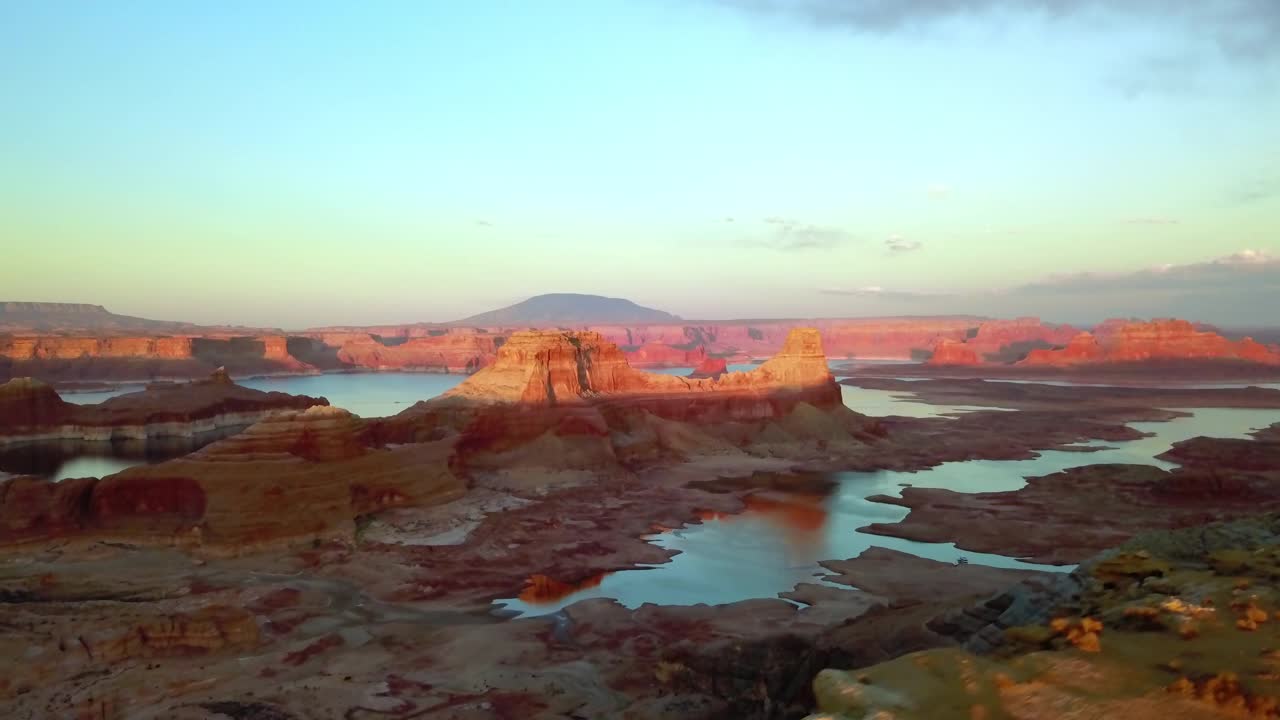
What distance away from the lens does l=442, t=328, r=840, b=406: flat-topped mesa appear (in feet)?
142

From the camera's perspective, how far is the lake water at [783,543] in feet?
73.9

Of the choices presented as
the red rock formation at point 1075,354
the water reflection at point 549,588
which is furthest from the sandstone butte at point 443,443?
the red rock formation at point 1075,354

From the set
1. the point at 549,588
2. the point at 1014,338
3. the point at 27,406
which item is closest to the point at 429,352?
the point at 27,406

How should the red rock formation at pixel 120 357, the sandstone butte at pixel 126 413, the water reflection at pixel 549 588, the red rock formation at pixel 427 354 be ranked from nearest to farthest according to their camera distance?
the water reflection at pixel 549 588 < the sandstone butte at pixel 126 413 < the red rock formation at pixel 120 357 < the red rock formation at pixel 427 354

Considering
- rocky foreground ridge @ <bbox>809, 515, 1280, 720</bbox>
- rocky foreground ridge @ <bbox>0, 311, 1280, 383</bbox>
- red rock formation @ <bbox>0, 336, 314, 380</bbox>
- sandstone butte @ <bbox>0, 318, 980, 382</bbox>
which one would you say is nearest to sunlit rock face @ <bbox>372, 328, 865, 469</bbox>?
sandstone butte @ <bbox>0, 318, 980, 382</bbox>

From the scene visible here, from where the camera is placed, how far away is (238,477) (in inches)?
985

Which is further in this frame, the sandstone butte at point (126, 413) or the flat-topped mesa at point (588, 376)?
the sandstone butte at point (126, 413)

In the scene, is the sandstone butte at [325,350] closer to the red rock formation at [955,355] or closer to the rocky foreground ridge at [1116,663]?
the red rock formation at [955,355]

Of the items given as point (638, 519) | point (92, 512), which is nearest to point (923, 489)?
point (638, 519)

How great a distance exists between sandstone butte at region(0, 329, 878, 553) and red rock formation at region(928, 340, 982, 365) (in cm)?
8485

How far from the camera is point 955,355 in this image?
131750mm

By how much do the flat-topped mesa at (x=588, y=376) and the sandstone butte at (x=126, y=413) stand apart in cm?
1225

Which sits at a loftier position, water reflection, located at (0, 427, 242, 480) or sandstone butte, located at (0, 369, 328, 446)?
sandstone butte, located at (0, 369, 328, 446)

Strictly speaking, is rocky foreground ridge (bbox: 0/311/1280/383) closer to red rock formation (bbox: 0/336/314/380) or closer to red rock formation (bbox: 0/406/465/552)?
red rock formation (bbox: 0/336/314/380)
